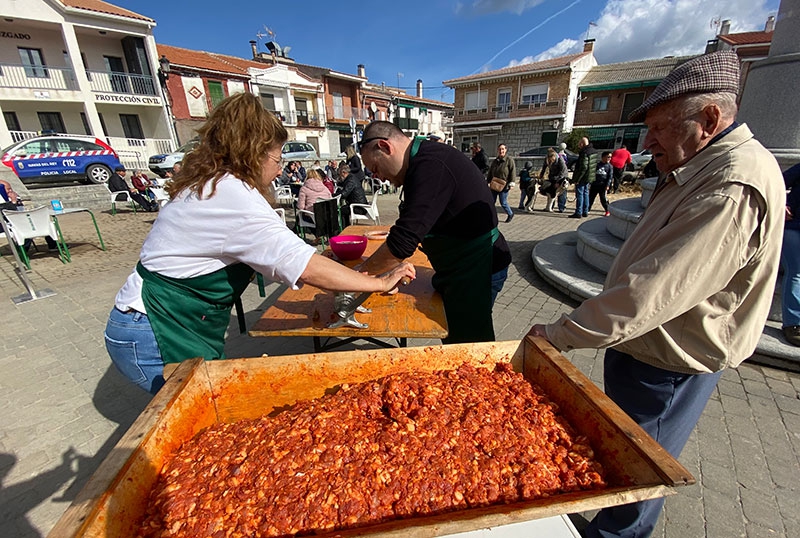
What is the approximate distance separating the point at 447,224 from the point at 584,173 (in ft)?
27.3

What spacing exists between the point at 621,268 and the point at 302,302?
71.0 inches

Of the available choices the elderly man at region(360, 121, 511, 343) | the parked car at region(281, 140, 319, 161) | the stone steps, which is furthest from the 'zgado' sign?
the elderly man at region(360, 121, 511, 343)

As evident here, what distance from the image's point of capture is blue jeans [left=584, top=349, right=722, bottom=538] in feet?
4.46

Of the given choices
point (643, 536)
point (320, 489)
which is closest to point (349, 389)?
point (320, 489)

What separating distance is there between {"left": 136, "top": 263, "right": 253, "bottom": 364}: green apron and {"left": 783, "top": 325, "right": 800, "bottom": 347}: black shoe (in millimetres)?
4271

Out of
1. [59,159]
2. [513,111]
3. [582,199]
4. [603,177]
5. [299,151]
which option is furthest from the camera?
[513,111]

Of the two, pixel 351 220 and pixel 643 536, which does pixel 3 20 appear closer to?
pixel 351 220

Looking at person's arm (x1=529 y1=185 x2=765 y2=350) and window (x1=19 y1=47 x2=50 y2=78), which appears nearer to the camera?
person's arm (x1=529 y1=185 x2=765 y2=350)

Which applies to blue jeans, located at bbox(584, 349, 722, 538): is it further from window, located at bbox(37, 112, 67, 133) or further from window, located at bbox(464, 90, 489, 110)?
window, located at bbox(464, 90, 489, 110)

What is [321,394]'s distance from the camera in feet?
4.81

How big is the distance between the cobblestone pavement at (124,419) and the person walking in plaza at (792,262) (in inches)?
17.0

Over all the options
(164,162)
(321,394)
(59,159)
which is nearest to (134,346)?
(321,394)

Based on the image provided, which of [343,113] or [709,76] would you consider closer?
[709,76]

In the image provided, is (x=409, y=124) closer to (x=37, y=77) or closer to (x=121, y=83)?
(x=121, y=83)
